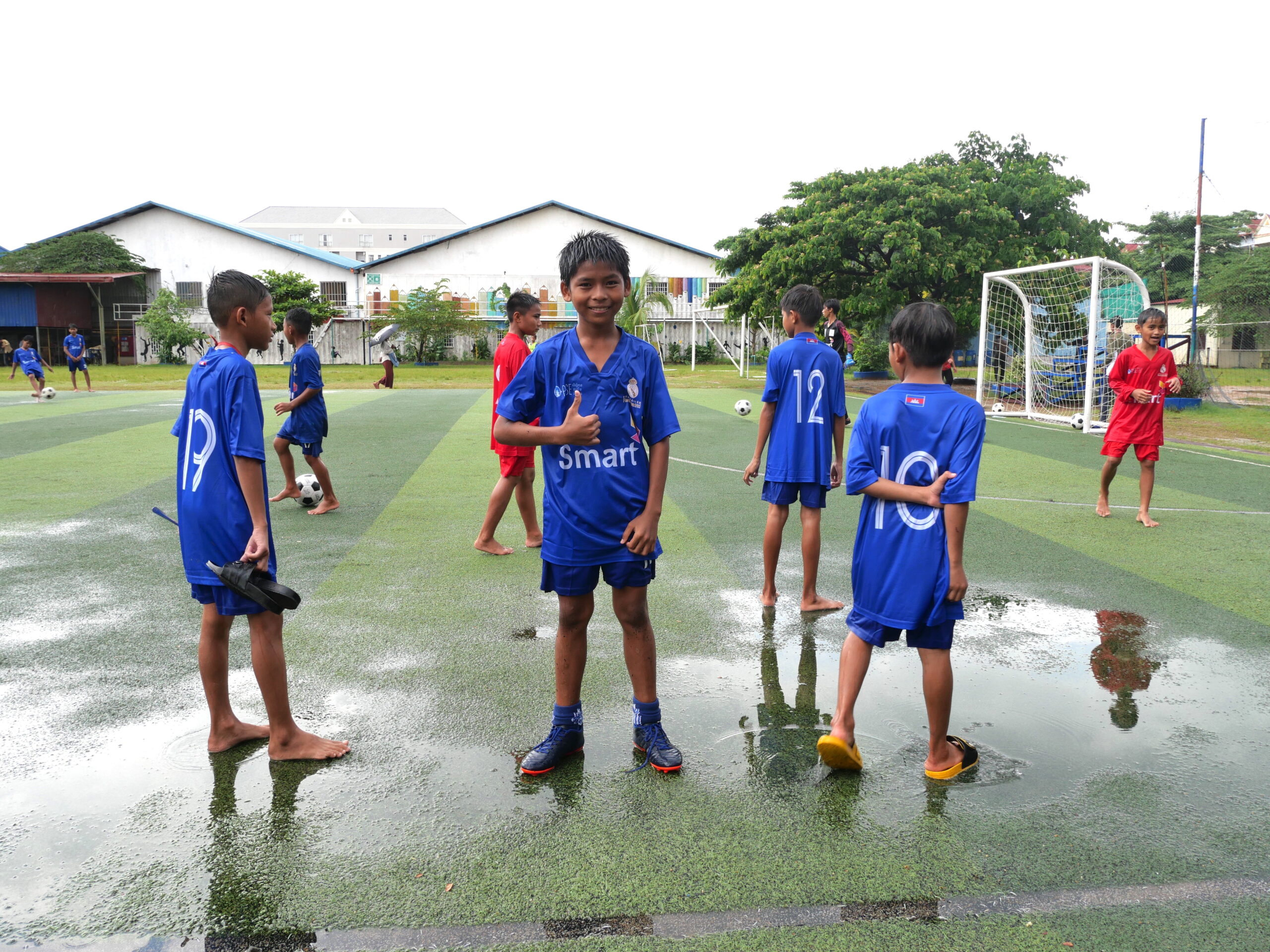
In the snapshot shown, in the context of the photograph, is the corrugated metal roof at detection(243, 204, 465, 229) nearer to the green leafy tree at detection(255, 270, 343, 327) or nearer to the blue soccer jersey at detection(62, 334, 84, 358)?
the green leafy tree at detection(255, 270, 343, 327)

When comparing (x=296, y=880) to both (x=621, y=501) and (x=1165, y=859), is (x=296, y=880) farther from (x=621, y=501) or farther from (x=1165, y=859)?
(x=1165, y=859)

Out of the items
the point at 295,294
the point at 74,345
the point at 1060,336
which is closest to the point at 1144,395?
the point at 1060,336

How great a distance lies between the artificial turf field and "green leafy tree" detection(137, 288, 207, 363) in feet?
137

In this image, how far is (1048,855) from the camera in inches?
106

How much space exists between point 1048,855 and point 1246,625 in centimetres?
311

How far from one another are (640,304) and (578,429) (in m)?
39.7

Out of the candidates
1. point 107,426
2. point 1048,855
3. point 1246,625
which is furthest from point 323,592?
point 107,426

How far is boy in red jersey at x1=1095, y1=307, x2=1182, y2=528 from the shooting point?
7398mm

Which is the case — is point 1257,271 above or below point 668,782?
above

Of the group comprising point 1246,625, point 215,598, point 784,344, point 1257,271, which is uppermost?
point 1257,271

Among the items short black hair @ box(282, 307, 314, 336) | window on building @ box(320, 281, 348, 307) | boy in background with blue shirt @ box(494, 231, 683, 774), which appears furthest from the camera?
window on building @ box(320, 281, 348, 307)

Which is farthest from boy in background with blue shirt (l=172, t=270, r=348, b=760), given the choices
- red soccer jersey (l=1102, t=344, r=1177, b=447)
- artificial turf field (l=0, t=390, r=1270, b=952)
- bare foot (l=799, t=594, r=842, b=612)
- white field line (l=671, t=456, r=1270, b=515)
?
white field line (l=671, t=456, r=1270, b=515)

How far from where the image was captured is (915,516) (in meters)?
3.04

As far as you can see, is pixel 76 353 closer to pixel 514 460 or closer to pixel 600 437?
pixel 514 460
